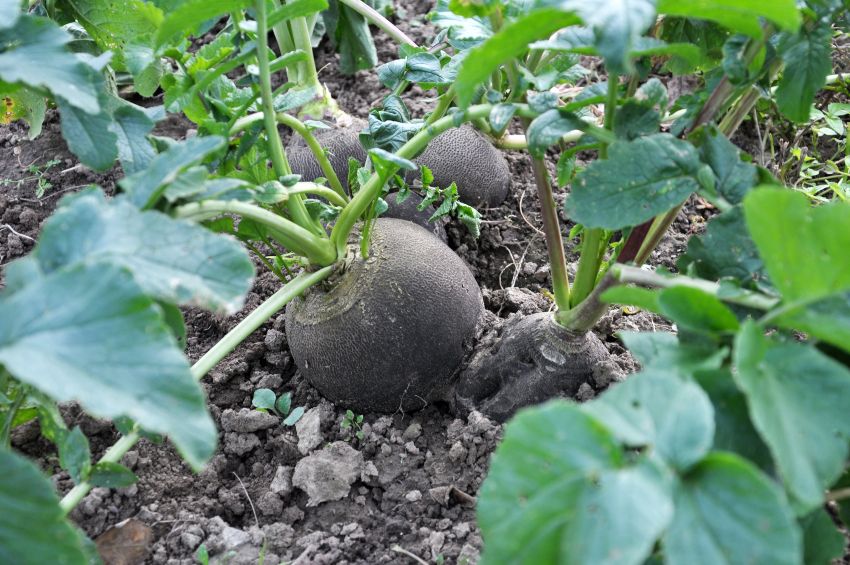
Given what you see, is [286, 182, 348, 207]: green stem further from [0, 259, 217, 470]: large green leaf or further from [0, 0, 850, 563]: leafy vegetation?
[0, 259, 217, 470]: large green leaf

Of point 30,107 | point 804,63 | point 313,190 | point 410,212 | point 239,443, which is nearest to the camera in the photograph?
point 804,63

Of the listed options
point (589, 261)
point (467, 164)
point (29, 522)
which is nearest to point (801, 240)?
point (589, 261)

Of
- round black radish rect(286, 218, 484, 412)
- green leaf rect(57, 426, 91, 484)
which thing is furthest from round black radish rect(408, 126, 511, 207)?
green leaf rect(57, 426, 91, 484)

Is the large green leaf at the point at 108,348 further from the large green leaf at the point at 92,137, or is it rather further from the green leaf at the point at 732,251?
the green leaf at the point at 732,251

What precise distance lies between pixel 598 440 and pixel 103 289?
48 cm

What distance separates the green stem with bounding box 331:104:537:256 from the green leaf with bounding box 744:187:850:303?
408 mm

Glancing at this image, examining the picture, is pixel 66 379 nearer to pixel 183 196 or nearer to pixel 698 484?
pixel 183 196

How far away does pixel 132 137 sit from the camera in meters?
1.13

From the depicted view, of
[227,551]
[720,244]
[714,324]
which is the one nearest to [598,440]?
[714,324]

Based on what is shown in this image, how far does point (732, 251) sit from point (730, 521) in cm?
42

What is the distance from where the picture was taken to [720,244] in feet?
3.04

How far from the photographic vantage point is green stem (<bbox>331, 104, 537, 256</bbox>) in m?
1.07

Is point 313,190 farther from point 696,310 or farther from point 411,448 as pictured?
point 696,310

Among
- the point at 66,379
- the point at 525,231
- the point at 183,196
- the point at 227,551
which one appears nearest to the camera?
the point at 66,379
